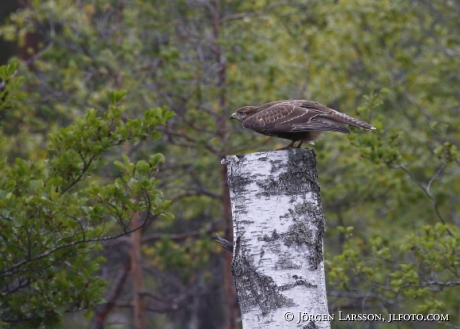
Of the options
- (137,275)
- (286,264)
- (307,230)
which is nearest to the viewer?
(286,264)

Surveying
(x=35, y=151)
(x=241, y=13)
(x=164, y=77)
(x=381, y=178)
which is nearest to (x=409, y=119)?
(x=381, y=178)

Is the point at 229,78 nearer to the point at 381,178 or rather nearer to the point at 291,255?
the point at 381,178

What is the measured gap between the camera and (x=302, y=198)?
15.5ft

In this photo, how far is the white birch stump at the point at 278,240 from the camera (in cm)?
451

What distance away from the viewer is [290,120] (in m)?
5.99

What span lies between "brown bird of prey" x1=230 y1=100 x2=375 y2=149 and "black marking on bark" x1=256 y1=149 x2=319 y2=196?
2.99 ft

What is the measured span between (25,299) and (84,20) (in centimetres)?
669

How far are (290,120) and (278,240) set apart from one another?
1.65 m

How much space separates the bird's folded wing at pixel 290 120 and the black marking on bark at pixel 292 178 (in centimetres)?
89

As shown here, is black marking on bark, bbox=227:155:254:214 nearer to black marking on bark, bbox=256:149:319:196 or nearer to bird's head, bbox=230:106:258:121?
black marking on bark, bbox=256:149:319:196

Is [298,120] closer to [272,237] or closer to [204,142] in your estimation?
[272,237]

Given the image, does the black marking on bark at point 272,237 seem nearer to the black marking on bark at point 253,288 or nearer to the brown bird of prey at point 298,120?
the black marking on bark at point 253,288

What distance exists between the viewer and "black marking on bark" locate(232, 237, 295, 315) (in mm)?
4508

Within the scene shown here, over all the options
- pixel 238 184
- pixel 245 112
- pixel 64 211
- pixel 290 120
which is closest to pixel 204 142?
pixel 245 112
